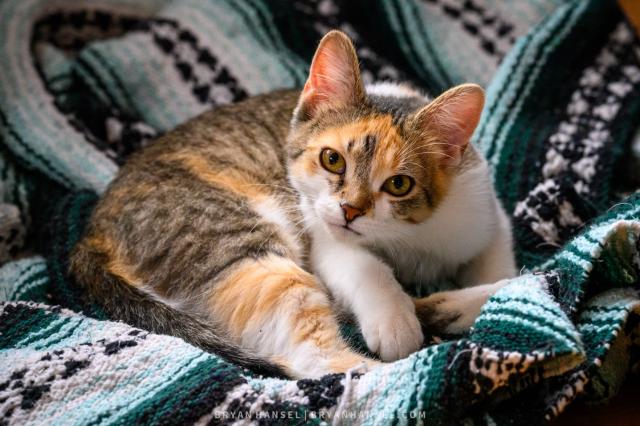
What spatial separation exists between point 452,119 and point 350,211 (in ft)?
0.90

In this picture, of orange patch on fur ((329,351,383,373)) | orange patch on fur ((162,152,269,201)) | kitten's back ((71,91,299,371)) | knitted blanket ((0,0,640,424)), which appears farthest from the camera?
orange patch on fur ((162,152,269,201))

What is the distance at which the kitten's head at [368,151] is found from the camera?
1.23m

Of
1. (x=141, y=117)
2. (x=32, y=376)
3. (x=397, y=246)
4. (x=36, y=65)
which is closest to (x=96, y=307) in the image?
(x=32, y=376)

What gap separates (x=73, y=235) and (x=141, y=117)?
1.70 feet

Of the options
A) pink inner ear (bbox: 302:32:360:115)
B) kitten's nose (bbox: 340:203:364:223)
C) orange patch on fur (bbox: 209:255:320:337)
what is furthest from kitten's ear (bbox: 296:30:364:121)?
orange patch on fur (bbox: 209:255:320:337)

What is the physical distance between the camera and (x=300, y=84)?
1.94m

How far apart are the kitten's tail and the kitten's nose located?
0.30 m

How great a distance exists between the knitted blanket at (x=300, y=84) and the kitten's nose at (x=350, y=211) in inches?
11.2

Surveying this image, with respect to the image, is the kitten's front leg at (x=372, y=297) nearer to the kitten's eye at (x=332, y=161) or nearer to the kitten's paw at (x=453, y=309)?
the kitten's paw at (x=453, y=309)

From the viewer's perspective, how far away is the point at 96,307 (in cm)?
129

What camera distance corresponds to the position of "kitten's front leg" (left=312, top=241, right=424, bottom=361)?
46.1 inches

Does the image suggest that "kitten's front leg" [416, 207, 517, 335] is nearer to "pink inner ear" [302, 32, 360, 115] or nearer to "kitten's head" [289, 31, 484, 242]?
"kitten's head" [289, 31, 484, 242]

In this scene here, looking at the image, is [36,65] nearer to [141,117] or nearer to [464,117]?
[141,117]

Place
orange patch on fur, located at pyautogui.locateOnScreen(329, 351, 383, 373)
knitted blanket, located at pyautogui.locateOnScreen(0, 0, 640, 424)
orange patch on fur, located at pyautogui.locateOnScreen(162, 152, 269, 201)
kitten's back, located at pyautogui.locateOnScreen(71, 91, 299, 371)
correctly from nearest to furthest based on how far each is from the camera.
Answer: knitted blanket, located at pyautogui.locateOnScreen(0, 0, 640, 424)
orange patch on fur, located at pyautogui.locateOnScreen(329, 351, 383, 373)
kitten's back, located at pyautogui.locateOnScreen(71, 91, 299, 371)
orange patch on fur, located at pyautogui.locateOnScreen(162, 152, 269, 201)
